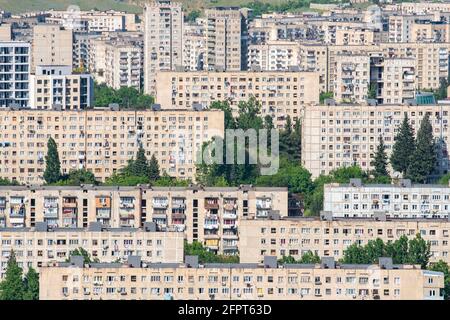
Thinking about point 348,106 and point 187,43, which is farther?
point 187,43

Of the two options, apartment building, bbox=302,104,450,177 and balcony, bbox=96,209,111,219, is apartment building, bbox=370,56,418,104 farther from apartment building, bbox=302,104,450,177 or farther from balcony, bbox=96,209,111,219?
balcony, bbox=96,209,111,219

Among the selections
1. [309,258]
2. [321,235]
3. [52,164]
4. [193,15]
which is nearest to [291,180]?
[52,164]

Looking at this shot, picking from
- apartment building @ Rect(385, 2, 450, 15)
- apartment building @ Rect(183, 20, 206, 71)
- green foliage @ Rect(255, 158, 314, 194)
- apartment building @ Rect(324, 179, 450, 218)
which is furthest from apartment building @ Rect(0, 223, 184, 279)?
apartment building @ Rect(385, 2, 450, 15)

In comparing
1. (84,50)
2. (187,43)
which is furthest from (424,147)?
(84,50)

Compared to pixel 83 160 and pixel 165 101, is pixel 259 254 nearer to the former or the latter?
pixel 83 160

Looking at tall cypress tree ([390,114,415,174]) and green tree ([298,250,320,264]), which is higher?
tall cypress tree ([390,114,415,174])
